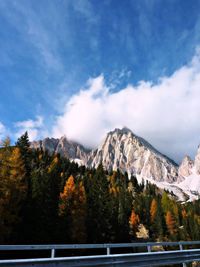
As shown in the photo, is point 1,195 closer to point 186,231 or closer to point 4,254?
point 4,254

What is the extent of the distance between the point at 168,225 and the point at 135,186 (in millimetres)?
67046

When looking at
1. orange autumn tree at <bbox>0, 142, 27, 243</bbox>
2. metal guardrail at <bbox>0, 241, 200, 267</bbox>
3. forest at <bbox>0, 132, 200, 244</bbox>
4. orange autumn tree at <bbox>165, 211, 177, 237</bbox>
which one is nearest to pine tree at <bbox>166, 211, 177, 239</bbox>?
orange autumn tree at <bbox>165, 211, 177, 237</bbox>

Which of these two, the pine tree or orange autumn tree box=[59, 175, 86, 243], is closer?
orange autumn tree box=[59, 175, 86, 243]

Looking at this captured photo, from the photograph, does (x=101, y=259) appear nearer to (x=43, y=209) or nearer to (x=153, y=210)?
(x=43, y=209)

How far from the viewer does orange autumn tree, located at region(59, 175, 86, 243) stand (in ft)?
143

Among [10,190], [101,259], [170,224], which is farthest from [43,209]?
[170,224]

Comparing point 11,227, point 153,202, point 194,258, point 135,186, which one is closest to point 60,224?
point 11,227

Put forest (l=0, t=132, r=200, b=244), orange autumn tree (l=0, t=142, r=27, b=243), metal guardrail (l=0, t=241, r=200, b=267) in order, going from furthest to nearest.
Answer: forest (l=0, t=132, r=200, b=244)
orange autumn tree (l=0, t=142, r=27, b=243)
metal guardrail (l=0, t=241, r=200, b=267)

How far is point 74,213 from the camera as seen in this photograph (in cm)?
4647

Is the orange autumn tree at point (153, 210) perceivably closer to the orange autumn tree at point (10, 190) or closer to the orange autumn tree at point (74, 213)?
the orange autumn tree at point (74, 213)

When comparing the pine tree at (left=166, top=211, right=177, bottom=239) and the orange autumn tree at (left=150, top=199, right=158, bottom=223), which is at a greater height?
the orange autumn tree at (left=150, top=199, right=158, bottom=223)

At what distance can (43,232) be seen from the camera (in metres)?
36.3

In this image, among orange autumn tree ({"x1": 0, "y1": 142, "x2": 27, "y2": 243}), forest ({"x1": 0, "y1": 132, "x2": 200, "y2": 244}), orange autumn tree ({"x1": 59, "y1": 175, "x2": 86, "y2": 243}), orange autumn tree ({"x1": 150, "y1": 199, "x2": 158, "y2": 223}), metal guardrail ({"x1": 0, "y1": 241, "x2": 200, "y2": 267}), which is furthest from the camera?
orange autumn tree ({"x1": 150, "y1": 199, "x2": 158, "y2": 223})

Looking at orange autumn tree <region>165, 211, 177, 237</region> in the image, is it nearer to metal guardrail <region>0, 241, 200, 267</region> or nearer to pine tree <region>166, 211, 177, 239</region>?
pine tree <region>166, 211, 177, 239</region>
